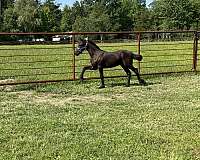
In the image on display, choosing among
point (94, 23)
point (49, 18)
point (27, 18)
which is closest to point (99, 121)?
point (27, 18)

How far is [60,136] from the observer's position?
7016 millimetres

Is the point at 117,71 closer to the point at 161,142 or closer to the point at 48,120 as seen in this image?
the point at 48,120

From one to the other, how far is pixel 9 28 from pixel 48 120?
252ft

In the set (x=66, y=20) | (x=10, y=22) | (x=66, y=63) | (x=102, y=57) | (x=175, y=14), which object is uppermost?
(x=175, y=14)

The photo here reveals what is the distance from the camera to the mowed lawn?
632cm

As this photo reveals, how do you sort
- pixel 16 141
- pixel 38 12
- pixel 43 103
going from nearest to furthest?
pixel 16 141
pixel 43 103
pixel 38 12

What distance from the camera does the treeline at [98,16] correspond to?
8619 centimetres

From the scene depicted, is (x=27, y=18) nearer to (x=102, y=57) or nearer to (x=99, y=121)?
(x=102, y=57)

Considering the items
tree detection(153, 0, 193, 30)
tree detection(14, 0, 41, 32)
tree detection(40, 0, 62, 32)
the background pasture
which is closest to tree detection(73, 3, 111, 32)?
tree detection(40, 0, 62, 32)

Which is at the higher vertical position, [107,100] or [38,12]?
[38,12]

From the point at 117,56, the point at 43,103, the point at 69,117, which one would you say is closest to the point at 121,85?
the point at 117,56

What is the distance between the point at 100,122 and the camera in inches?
313

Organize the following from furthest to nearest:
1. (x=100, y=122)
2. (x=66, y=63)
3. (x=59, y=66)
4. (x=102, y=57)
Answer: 1. (x=66, y=63)
2. (x=59, y=66)
3. (x=102, y=57)
4. (x=100, y=122)

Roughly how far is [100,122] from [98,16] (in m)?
88.8
